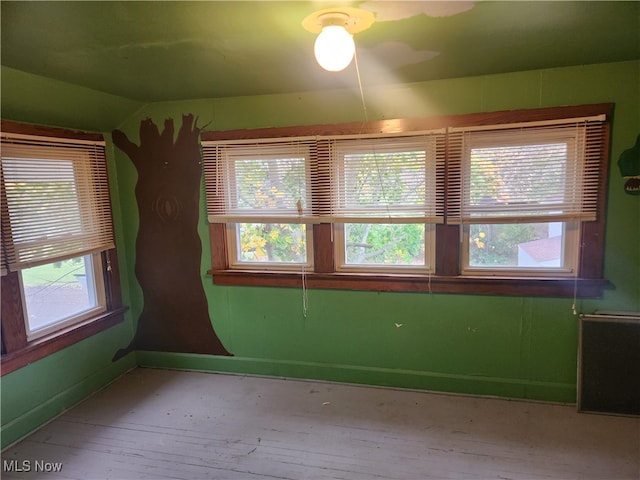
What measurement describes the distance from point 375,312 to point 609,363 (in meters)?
1.47

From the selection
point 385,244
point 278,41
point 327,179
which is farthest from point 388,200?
point 278,41

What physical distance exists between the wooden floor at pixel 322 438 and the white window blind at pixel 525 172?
49.6 inches

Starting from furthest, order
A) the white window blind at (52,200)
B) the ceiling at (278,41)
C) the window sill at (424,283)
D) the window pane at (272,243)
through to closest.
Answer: the window pane at (272,243) < the window sill at (424,283) < the white window blind at (52,200) < the ceiling at (278,41)

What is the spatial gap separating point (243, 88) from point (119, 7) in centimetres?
128

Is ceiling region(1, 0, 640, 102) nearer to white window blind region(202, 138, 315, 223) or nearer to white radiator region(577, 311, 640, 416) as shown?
white window blind region(202, 138, 315, 223)

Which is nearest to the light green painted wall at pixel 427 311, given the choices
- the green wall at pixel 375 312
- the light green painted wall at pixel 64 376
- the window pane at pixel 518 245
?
the green wall at pixel 375 312

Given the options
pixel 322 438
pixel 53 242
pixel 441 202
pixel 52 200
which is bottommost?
pixel 322 438

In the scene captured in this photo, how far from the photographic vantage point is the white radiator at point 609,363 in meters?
2.43

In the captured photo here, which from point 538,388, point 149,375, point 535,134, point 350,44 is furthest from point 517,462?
point 149,375

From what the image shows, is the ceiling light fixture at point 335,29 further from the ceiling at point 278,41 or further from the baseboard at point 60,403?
the baseboard at point 60,403

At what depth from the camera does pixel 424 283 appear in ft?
8.99

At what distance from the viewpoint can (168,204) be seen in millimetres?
3129

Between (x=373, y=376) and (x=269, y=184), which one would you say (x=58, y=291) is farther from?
(x=373, y=376)

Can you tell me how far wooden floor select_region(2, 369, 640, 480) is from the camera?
2.09 metres
